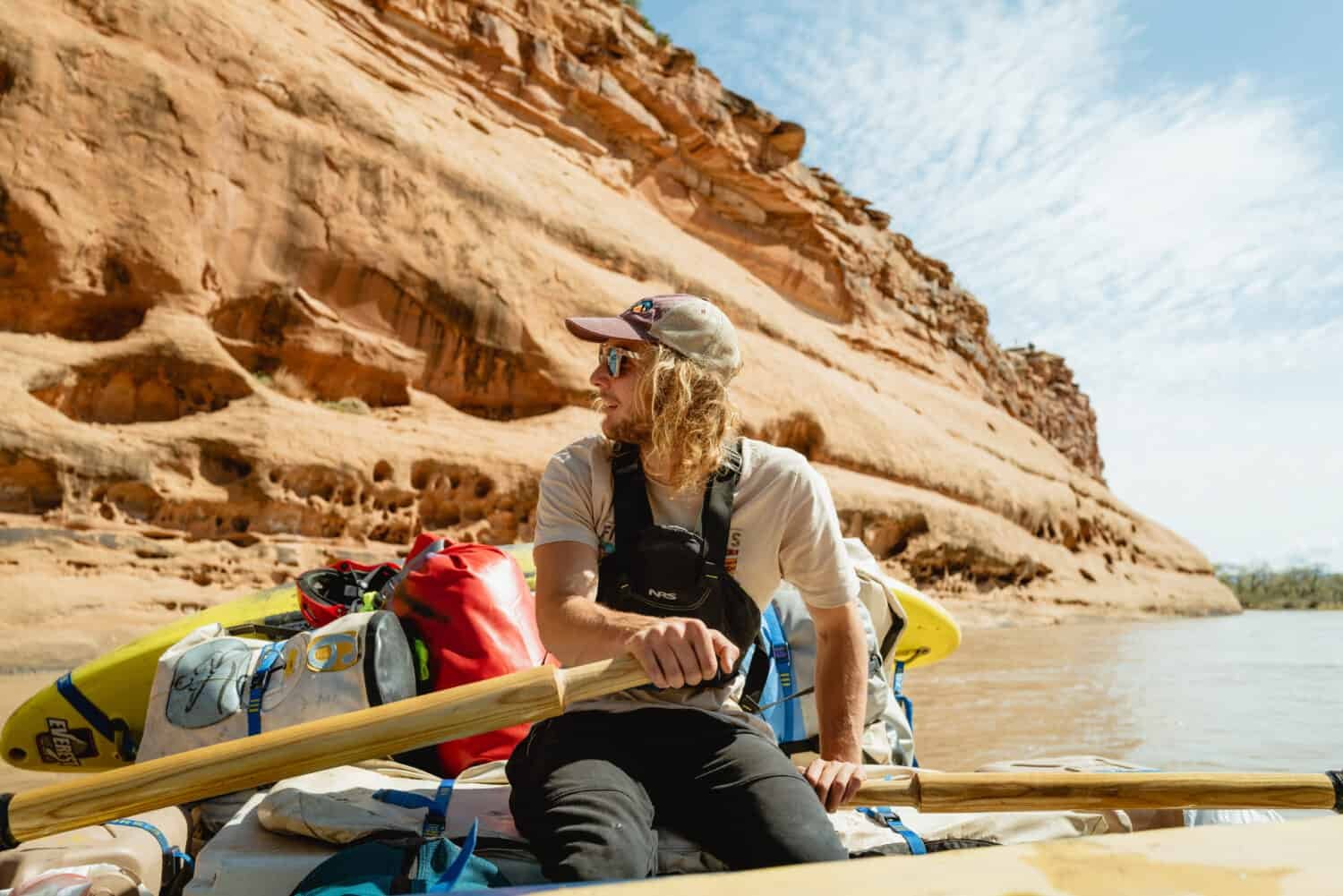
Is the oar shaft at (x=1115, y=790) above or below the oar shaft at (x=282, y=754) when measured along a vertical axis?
below

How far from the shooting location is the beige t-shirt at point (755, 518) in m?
1.91

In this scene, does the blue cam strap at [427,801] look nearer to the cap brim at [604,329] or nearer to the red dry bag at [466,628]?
the red dry bag at [466,628]

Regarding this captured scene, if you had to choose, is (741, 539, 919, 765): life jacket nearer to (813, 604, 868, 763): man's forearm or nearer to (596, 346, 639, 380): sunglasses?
(813, 604, 868, 763): man's forearm

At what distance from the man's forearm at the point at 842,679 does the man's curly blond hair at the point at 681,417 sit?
0.47 metres

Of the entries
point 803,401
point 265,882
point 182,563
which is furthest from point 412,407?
point 265,882

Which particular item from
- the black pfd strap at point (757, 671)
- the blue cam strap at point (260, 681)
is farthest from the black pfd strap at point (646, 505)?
the blue cam strap at point (260, 681)

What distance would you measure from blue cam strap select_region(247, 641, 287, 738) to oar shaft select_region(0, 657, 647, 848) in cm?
110

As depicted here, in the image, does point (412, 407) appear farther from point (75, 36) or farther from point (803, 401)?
point (803, 401)

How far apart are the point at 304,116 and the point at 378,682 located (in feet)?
37.4

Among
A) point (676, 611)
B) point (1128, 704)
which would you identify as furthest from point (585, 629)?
point (1128, 704)

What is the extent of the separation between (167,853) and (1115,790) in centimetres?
203

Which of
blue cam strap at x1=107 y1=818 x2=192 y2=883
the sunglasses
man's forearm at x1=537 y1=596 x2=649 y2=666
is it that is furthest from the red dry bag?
the sunglasses

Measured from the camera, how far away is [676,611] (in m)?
1.82

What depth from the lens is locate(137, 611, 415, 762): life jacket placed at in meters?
2.47
